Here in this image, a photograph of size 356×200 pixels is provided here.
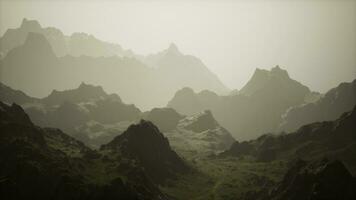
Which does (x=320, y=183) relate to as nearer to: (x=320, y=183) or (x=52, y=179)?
(x=320, y=183)

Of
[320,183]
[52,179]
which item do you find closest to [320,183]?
[320,183]

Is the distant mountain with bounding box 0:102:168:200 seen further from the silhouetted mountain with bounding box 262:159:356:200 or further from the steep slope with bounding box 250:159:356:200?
the silhouetted mountain with bounding box 262:159:356:200

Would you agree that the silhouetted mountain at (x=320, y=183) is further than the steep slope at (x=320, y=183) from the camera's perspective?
No

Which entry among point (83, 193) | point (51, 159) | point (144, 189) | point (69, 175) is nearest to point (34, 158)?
point (51, 159)

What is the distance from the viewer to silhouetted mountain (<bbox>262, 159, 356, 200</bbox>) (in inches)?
6196

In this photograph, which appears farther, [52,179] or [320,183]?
[52,179]

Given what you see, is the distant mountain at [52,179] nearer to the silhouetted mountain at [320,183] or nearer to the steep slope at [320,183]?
the steep slope at [320,183]

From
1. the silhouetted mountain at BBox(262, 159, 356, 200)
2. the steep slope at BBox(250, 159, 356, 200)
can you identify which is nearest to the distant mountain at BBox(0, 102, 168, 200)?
the steep slope at BBox(250, 159, 356, 200)

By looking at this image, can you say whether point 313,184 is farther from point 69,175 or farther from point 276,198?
point 69,175

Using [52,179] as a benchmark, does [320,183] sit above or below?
above

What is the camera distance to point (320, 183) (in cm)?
16100

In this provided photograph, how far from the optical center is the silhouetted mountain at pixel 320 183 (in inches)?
6196

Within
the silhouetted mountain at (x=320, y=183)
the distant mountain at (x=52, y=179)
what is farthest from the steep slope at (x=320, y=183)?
the distant mountain at (x=52, y=179)

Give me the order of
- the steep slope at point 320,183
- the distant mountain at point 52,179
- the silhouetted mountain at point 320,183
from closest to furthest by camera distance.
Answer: the silhouetted mountain at point 320,183 → the steep slope at point 320,183 → the distant mountain at point 52,179
